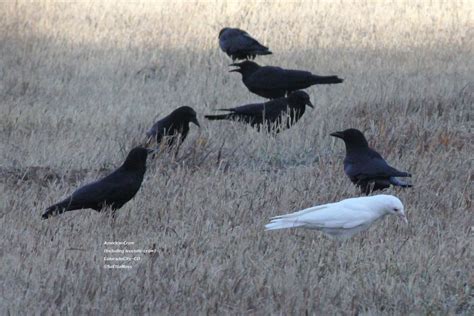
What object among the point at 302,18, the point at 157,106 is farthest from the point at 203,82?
the point at 302,18

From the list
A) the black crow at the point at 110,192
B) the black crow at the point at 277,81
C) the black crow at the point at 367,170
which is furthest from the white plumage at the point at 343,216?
the black crow at the point at 277,81

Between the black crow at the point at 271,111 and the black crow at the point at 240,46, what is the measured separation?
130 inches

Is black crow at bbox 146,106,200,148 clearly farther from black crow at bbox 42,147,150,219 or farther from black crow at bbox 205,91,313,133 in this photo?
black crow at bbox 42,147,150,219

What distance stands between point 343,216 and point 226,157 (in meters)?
3.06

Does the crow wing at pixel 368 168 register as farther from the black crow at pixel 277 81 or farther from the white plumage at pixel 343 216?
the black crow at pixel 277 81

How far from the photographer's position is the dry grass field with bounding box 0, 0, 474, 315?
6148mm

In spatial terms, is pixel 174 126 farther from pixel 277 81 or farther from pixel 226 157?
pixel 277 81

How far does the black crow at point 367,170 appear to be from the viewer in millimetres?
8430

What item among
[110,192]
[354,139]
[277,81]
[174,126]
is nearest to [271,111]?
[277,81]

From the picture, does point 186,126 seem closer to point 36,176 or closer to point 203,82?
point 36,176

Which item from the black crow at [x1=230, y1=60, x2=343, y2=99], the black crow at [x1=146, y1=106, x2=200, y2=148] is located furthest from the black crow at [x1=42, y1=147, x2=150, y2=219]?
the black crow at [x1=230, y1=60, x2=343, y2=99]

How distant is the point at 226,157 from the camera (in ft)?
33.3

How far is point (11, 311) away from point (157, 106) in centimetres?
759

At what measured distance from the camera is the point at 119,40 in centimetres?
1655
